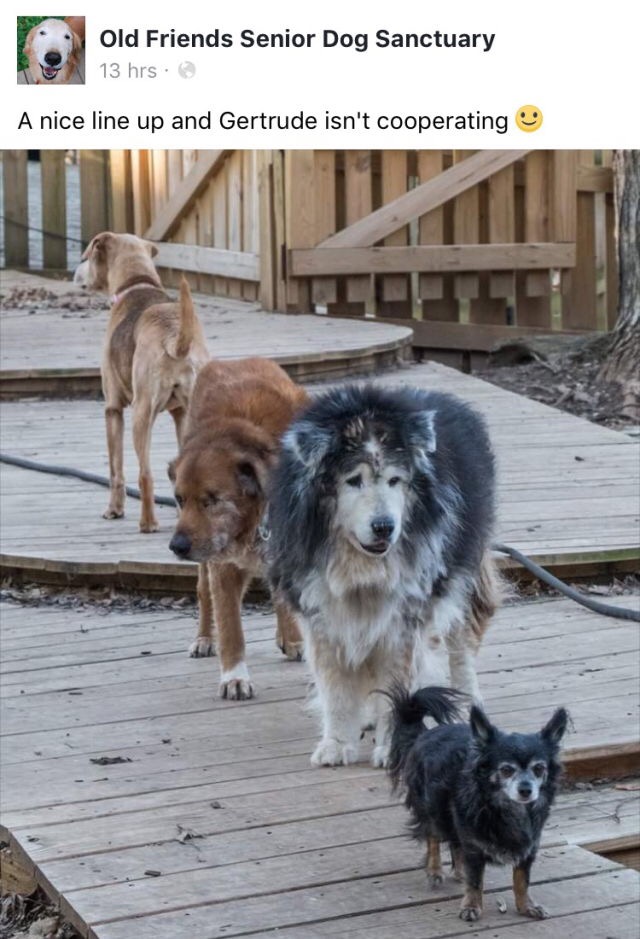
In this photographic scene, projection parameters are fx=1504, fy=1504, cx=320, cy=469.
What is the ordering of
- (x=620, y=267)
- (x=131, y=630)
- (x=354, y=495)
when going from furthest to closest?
1. (x=620, y=267)
2. (x=131, y=630)
3. (x=354, y=495)

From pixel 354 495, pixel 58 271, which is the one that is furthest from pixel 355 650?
pixel 58 271

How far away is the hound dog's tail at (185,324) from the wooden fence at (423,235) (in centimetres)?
445

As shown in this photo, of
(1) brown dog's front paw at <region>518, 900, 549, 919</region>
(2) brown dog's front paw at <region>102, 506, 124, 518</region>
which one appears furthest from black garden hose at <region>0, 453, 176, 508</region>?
(1) brown dog's front paw at <region>518, 900, 549, 919</region>

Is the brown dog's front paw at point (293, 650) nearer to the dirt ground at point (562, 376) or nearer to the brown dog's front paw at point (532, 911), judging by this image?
the brown dog's front paw at point (532, 911)

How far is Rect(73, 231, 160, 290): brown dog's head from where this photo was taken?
650cm

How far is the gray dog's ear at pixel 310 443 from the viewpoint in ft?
11.7

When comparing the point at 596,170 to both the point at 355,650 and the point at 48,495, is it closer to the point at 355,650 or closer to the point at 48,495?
the point at 48,495

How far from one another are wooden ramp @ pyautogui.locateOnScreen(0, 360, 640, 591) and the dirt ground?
25 cm

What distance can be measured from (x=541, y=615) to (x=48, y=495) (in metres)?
2.44
